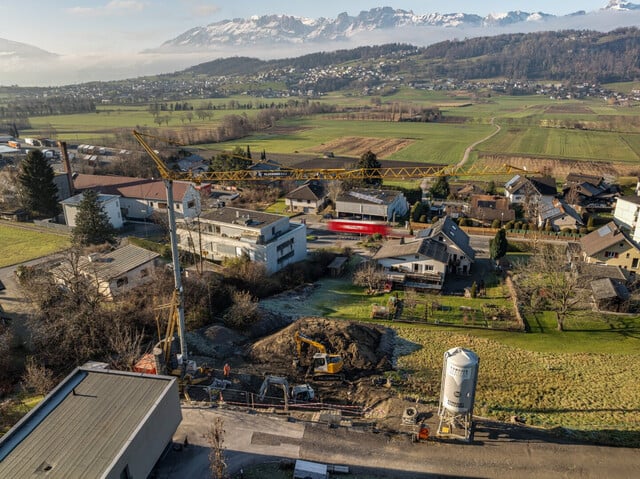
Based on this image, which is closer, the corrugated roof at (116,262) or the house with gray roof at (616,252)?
the corrugated roof at (116,262)

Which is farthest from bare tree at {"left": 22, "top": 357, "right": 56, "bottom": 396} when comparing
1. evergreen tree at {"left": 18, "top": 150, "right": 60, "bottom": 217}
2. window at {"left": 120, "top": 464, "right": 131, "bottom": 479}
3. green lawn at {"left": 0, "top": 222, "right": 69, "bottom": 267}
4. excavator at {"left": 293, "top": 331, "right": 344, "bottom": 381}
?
evergreen tree at {"left": 18, "top": 150, "right": 60, "bottom": 217}

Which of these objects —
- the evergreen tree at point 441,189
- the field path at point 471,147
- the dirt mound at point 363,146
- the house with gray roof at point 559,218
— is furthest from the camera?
the dirt mound at point 363,146

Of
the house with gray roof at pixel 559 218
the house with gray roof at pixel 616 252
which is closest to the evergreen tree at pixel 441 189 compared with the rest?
the house with gray roof at pixel 559 218

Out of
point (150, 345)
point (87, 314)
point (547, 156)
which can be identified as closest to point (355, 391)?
point (150, 345)

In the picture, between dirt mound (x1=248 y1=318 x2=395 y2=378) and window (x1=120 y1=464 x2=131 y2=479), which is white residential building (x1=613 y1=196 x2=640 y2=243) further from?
window (x1=120 y1=464 x2=131 y2=479)

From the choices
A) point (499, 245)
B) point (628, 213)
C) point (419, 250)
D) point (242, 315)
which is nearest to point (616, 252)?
point (499, 245)

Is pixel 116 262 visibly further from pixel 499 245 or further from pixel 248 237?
pixel 499 245

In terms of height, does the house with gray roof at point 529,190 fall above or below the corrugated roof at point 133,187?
below

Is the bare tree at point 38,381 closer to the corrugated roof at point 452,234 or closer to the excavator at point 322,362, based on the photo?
the excavator at point 322,362
